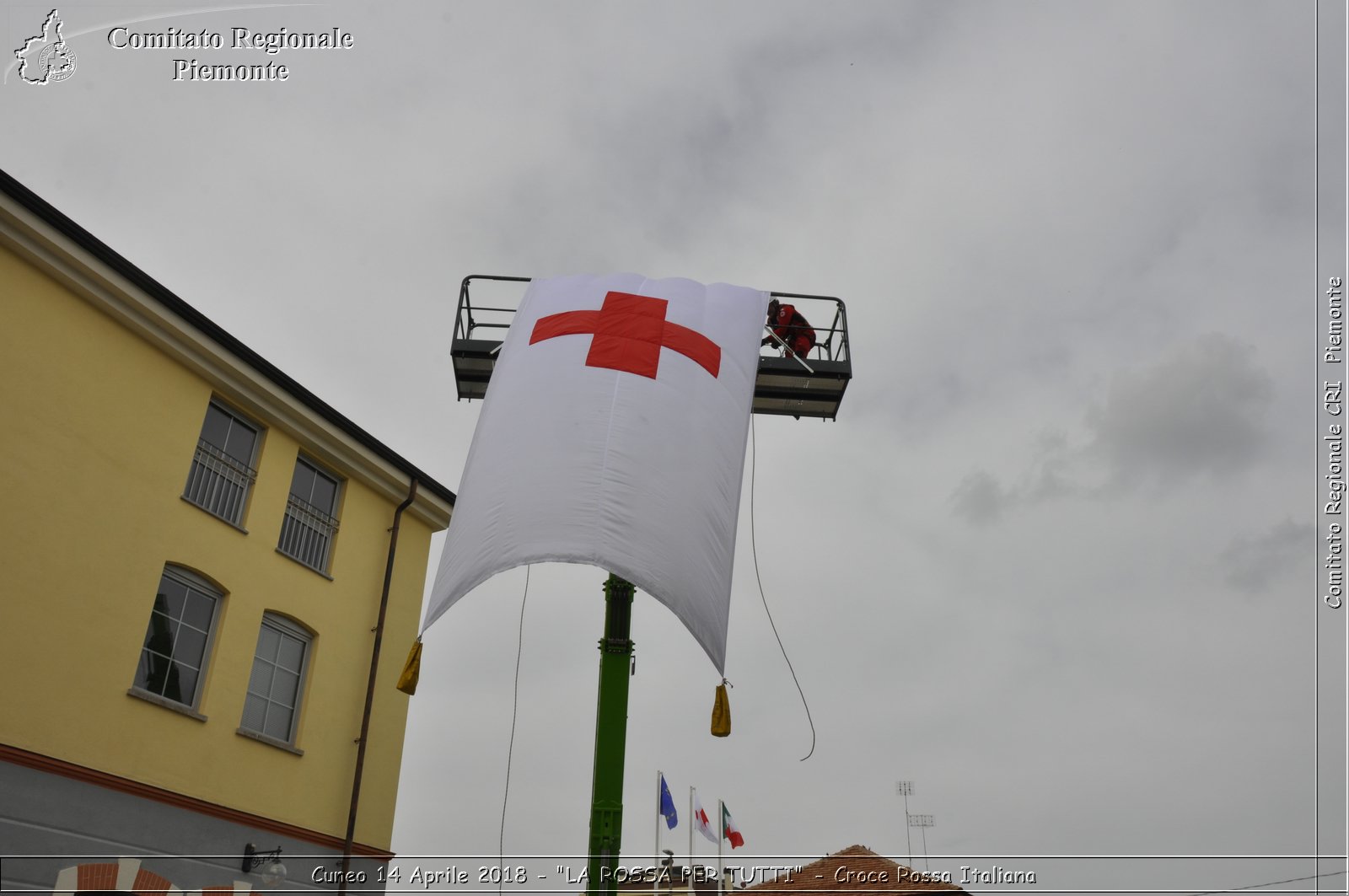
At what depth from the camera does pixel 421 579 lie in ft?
52.4

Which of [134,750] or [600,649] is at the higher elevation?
[600,649]

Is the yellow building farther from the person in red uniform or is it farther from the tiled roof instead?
the tiled roof

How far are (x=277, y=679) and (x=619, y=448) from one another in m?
7.15

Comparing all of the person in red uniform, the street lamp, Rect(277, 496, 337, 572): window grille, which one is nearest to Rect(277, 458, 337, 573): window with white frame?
Rect(277, 496, 337, 572): window grille

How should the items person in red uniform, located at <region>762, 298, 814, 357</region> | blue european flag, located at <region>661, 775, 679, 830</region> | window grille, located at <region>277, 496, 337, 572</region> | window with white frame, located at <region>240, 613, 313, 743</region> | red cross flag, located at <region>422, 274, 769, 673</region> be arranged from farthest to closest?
blue european flag, located at <region>661, 775, 679, 830</region>
window grille, located at <region>277, 496, 337, 572</region>
window with white frame, located at <region>240, 613, 313, 743</region>
person in red uniform, located at <region>762, 298, 814, 357</region>
red cross flag, located at <region>422, 274, 769, 673</region>

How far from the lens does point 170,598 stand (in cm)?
1202

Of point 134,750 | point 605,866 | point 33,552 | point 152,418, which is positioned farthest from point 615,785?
point 152,418

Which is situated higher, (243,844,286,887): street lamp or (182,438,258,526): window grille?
(182,438,258,526): window grille

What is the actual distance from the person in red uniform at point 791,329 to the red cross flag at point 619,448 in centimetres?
156

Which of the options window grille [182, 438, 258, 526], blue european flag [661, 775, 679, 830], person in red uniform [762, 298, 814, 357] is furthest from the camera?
blue european flag [661, 775, 679, 830]

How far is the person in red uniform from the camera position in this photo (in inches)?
479

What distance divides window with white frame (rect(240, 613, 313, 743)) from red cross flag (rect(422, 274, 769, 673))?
18.0 ft

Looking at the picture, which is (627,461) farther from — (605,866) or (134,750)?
(134,750)

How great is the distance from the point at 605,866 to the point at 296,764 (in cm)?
607
